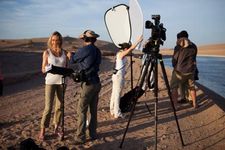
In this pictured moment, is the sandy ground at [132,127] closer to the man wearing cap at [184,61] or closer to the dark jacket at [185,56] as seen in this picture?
the man wearing cap at [184,61]

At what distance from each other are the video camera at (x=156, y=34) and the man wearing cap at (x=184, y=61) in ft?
10.2

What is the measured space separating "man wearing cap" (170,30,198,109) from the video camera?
10.2 feet

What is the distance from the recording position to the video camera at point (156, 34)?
17.2ft

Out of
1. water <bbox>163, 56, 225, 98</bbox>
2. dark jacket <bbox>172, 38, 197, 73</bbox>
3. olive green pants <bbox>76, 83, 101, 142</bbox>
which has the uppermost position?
dark jacket <bbox>172, 38, 197, 73</bbox>

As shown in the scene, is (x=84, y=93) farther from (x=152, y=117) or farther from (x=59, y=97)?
(x=152, y=117)

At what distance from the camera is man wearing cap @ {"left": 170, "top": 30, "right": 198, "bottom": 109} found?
828 cm

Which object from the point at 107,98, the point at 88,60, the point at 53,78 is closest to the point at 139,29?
the point at 88,60

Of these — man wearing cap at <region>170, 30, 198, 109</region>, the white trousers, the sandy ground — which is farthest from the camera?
man wearing cap at <region>170, 30, 198, 109</region>

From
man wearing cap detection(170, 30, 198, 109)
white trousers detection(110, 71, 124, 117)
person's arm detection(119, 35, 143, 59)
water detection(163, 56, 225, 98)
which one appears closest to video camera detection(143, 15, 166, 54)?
person's arm detection(119, 35, 143, 59)

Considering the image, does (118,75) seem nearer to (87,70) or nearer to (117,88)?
(117,88)

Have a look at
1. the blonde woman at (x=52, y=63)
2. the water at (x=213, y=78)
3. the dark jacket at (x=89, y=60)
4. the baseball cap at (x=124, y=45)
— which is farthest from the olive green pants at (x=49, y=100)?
the water at (x=213, y=78)

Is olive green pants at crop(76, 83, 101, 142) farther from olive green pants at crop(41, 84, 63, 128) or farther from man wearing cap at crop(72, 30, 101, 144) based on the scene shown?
olive green pants at crop(41, 84, 63, 128)

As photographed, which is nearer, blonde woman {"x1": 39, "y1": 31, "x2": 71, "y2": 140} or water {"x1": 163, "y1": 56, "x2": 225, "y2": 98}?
blonde woman {"x1": 39, "y1": 31, "x2": 71, "y2": 140}

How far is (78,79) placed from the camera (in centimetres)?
523
